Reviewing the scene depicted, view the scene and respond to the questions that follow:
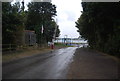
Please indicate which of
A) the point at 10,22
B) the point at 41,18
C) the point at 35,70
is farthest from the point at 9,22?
the point at 41,18

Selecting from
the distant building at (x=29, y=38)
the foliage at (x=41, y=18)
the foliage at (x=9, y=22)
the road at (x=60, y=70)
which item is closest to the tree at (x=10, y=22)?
the foliage at (x=9, y=22)

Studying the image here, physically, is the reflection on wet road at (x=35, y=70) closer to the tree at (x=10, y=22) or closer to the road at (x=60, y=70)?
the road at (x=60, y=70)

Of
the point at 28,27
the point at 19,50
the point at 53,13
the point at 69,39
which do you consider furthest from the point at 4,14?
the point at 69,39

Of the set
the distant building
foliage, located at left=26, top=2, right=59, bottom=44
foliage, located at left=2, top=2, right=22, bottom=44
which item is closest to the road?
foliage, located at left=2, top=2, right=22, bottom=44

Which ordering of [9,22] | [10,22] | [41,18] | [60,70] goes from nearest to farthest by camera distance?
[60,70], [9,22], [10,22], [41,18]

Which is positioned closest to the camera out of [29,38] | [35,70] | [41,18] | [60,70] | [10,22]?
[35,70]

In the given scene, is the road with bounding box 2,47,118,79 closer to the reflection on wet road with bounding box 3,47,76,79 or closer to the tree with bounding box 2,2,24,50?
the reflection on wet road with bounding box 3,47,76,79

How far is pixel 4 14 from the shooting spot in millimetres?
30750

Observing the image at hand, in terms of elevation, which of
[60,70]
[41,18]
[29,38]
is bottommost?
[60,70]

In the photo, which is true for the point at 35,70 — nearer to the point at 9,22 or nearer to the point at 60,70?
the point at 60,70

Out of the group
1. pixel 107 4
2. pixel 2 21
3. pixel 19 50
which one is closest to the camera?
pixel 107 4

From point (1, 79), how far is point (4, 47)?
20.9 metres

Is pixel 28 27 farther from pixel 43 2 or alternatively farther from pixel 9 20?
pixel 9 20

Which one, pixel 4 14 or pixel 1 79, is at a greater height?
pixel 4 14
